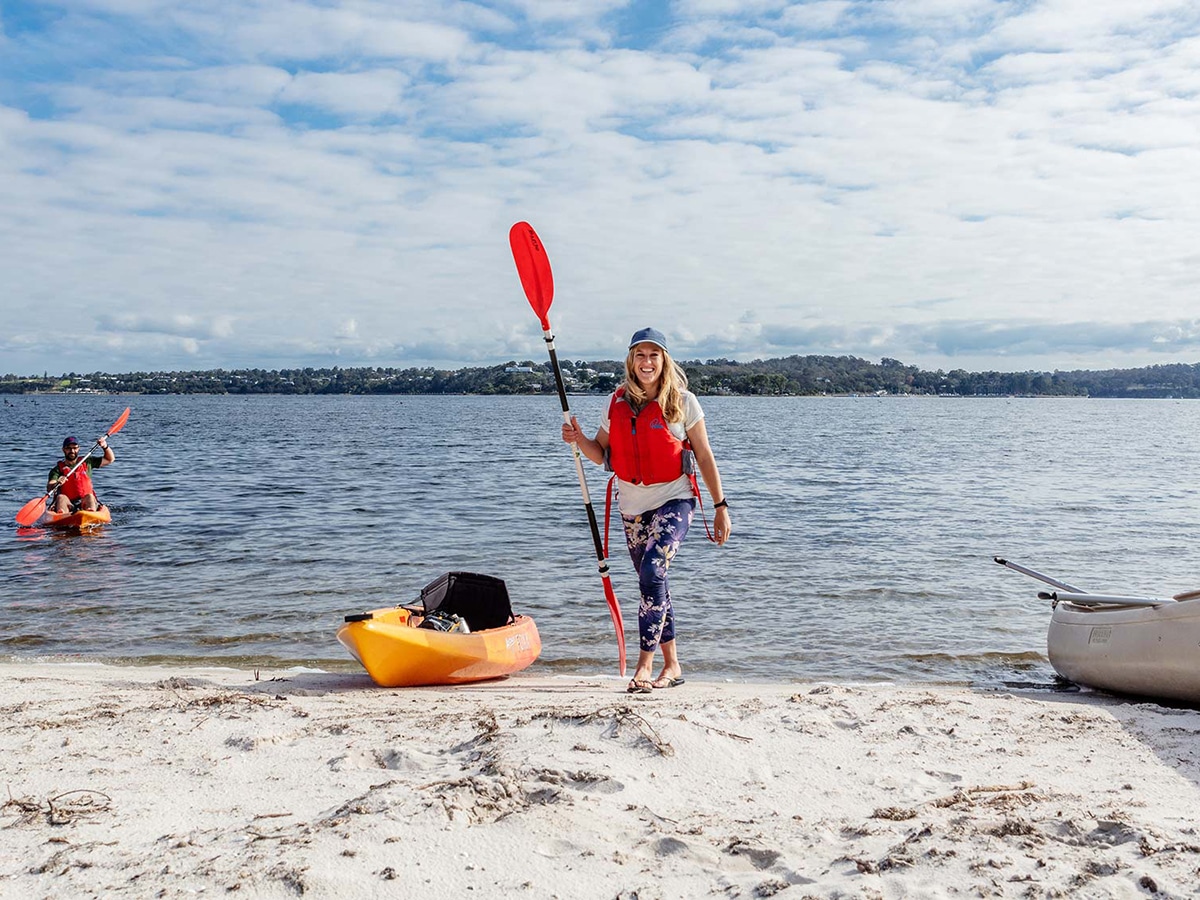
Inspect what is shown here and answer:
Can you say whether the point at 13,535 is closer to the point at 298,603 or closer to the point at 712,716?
the point at 298,603

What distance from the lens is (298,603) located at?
29.5 feet

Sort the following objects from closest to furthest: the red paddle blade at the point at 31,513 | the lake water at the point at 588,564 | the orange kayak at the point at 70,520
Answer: the lake water at the point at 588,564 < the red paddle blade at the point at 31,513 < the orange kayak at the point at 70,520

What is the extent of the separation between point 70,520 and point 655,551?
39.5 ft

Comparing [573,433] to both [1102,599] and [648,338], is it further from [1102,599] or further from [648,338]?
[1102,599]

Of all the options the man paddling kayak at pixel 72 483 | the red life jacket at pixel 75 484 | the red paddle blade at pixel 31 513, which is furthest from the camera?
the red life jacket at pixel 75 484

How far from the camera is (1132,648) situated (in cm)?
552

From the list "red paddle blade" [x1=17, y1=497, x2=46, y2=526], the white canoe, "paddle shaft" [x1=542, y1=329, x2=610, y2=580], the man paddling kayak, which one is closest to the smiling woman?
"paddle shaft" [x1=542, y1=329, x2=610, y2=580]

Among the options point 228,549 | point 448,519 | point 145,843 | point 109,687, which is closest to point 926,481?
point 448,519

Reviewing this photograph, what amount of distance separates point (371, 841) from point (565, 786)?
81cm

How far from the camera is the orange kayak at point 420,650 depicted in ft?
18.4

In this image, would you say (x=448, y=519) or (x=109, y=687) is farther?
(x=448, y=519)

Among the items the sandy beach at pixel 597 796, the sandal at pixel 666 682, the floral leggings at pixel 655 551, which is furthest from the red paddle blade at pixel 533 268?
the sandy beach at pixel 597 796

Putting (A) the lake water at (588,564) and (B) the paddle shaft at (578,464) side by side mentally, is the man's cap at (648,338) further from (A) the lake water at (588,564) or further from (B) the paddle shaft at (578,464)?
(A) the lake water at (588,564)

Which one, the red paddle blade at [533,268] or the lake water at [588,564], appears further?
the lake water at [588,564]
